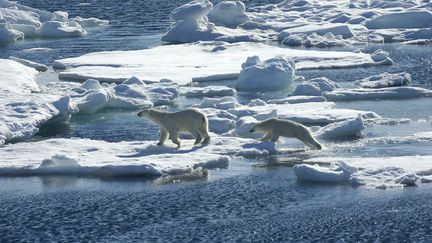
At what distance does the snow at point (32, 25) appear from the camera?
29250 mm

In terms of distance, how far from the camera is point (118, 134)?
15750 millimetres

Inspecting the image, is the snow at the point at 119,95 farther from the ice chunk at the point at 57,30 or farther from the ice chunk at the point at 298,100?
the ice chunk at the point at 57,30

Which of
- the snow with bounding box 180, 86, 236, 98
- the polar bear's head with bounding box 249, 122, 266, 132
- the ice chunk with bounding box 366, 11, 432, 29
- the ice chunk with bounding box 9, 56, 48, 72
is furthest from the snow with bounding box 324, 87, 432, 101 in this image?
the ice chunk with bounding box 366, 11, 432, 29

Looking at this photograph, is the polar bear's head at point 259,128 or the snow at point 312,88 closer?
the polar bear's head at point 259,128

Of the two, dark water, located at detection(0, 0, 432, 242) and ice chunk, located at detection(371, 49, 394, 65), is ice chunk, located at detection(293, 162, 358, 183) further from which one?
ice chunk, located at detection(371, 49, 394, 65)

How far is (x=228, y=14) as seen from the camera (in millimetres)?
31734

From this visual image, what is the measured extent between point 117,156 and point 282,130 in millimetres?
2686

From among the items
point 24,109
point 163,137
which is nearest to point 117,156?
point 163,137

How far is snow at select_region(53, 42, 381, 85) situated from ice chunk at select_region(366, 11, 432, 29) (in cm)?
565

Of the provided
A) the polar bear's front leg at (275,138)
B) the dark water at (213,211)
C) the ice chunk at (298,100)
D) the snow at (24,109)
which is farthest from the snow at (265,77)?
the dark water at (213,211)

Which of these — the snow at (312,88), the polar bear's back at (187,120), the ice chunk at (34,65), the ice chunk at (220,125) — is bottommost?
the ice chunk at (220,125)

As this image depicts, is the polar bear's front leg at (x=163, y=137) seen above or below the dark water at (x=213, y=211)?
above

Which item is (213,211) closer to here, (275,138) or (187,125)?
(187,125)

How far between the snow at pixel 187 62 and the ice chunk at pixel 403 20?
5.65 m
